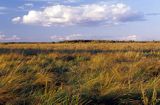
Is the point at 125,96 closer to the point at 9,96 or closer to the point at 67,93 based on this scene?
the point at 67,93

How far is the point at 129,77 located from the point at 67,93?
2724 mm

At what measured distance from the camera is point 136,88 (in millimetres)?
7605

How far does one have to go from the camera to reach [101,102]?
6.79 meters

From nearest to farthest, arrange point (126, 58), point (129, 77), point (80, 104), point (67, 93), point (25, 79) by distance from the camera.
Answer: point (80, 104), point (67, 93), point (25, 79), point (129, 77), point (126, 58)

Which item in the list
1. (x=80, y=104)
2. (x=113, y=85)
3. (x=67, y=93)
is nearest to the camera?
(x=80, y=104)

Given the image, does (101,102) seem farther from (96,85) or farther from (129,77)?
(129,77)

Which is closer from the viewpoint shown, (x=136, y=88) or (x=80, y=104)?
(x=80, y=104)

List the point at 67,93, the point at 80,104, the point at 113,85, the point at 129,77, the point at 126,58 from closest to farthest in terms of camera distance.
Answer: the point at 80,104
the point at 67,93
the point at 113,85
the point at 129,77
the point at 126,58

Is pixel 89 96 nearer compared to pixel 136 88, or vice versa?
pixel 89 96

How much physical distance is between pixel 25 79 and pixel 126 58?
871cm

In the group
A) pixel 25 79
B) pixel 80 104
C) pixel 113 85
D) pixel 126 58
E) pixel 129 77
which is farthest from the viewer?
pixel 126 58

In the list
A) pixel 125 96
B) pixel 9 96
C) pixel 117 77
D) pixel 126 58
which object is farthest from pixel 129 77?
pixel 126 58

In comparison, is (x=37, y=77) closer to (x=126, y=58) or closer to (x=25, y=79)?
(x=25, y=79)

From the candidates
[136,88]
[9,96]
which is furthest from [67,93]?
A: [136,88]
